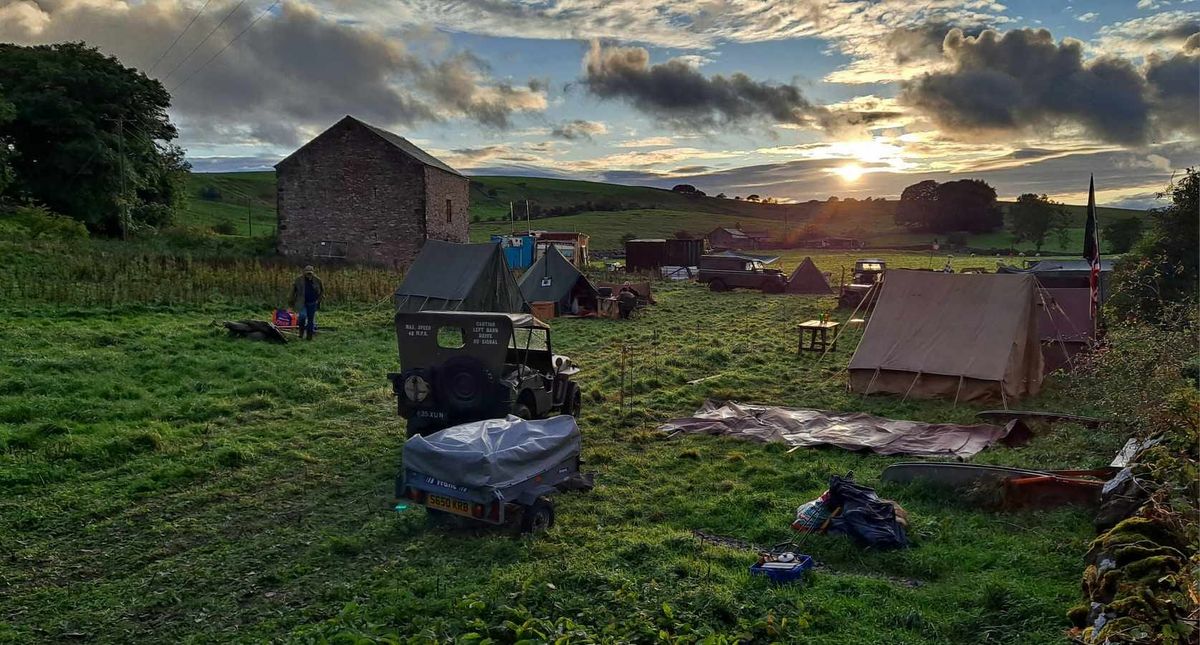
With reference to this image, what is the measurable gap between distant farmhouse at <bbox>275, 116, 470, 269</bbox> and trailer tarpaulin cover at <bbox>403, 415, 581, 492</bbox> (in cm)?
2624

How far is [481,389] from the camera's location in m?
8.59

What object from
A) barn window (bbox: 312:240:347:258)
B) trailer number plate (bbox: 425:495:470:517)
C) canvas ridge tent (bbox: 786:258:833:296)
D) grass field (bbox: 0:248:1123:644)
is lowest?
grass field (bbox: 0:248:1123:644)

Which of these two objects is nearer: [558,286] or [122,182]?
[558,286]

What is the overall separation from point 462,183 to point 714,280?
13.9 metres

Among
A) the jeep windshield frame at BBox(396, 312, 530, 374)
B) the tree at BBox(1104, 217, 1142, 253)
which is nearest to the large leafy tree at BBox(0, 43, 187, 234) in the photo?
the jeep windshield frame at BBox(396, 312, 530, 374)

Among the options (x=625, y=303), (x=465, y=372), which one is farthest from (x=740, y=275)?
(x=465, y=372)

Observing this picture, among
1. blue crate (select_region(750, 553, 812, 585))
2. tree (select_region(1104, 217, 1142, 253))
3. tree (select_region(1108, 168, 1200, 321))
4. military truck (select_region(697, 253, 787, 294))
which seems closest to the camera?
blue crate (select_region(750, 553, 812, 585))

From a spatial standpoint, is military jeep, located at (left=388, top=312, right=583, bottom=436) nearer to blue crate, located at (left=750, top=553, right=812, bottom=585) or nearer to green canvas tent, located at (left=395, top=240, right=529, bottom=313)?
blue crate, located at (left=750, top=553, right=812, bottom=585)

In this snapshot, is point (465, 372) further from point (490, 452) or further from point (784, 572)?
point (784, 572)

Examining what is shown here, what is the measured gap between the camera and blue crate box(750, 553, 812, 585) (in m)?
5.68

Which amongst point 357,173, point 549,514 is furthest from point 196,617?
point 357,173

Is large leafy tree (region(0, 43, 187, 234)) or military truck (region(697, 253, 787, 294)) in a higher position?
large leafy tree (region(0, 43, 187, 234))

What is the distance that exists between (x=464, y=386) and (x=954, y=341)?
30.8 ft

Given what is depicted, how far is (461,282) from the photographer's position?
1973 centimetres
